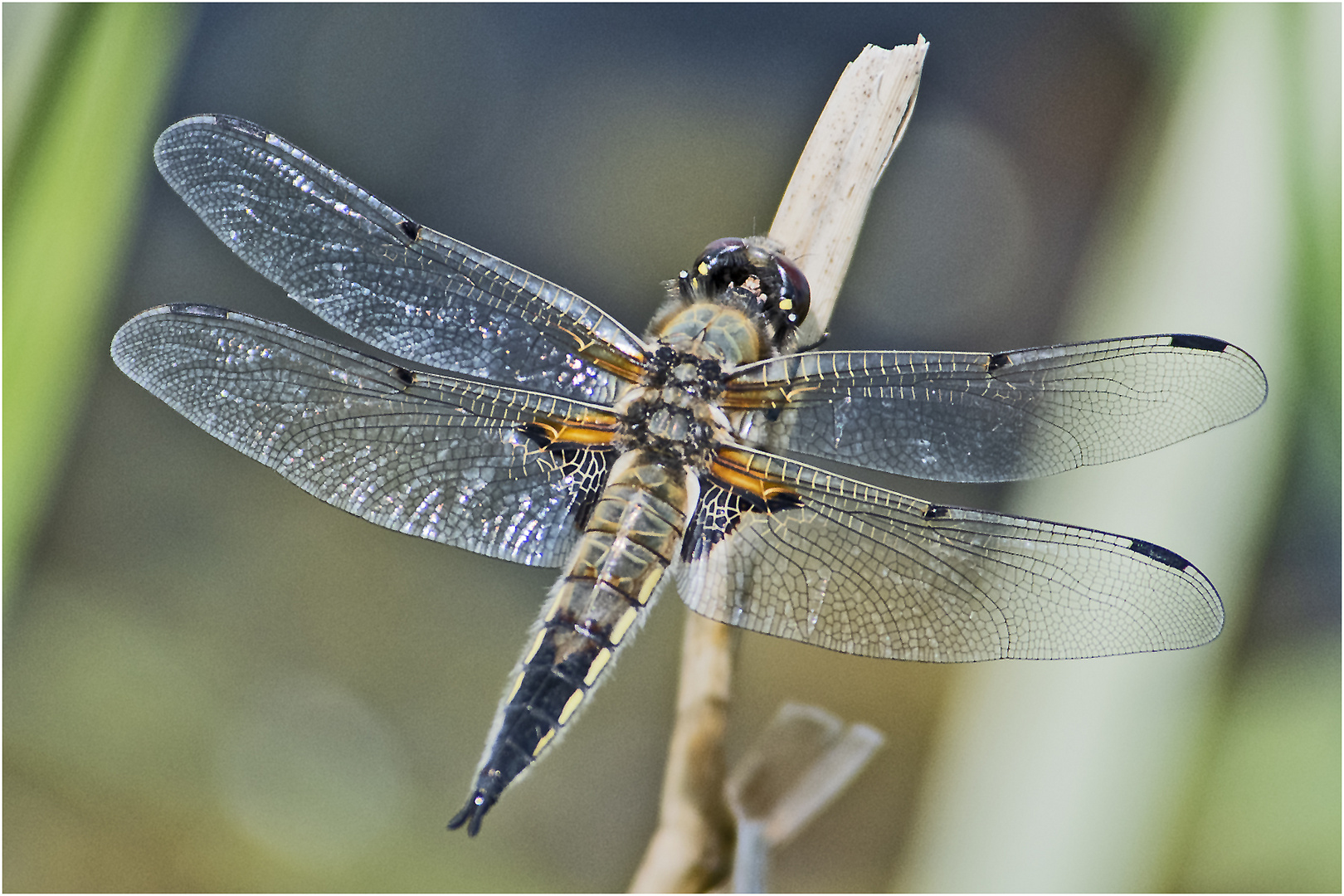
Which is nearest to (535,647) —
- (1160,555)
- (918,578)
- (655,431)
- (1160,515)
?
(655,431)

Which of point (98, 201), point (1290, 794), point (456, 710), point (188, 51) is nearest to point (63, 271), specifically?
point (98, 201)

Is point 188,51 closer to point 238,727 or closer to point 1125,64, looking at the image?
point 238,727

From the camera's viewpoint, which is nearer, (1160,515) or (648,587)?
(648,587)

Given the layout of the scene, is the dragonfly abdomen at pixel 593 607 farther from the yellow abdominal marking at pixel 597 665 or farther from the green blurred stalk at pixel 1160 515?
the green blurred stalk at pixel 1160 515

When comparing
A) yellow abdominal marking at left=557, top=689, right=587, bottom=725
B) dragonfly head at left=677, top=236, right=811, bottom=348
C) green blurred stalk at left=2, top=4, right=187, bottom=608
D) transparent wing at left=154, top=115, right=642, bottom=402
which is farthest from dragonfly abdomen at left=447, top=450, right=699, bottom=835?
green blurred stalk at left=2, top=4, right=187, bottom=608

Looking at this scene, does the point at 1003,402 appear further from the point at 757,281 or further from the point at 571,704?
the point at 571,704

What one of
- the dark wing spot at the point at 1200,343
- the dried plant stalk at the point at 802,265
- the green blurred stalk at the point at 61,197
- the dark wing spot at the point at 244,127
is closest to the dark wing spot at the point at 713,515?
the dried plant stalk at the point at 802,265
